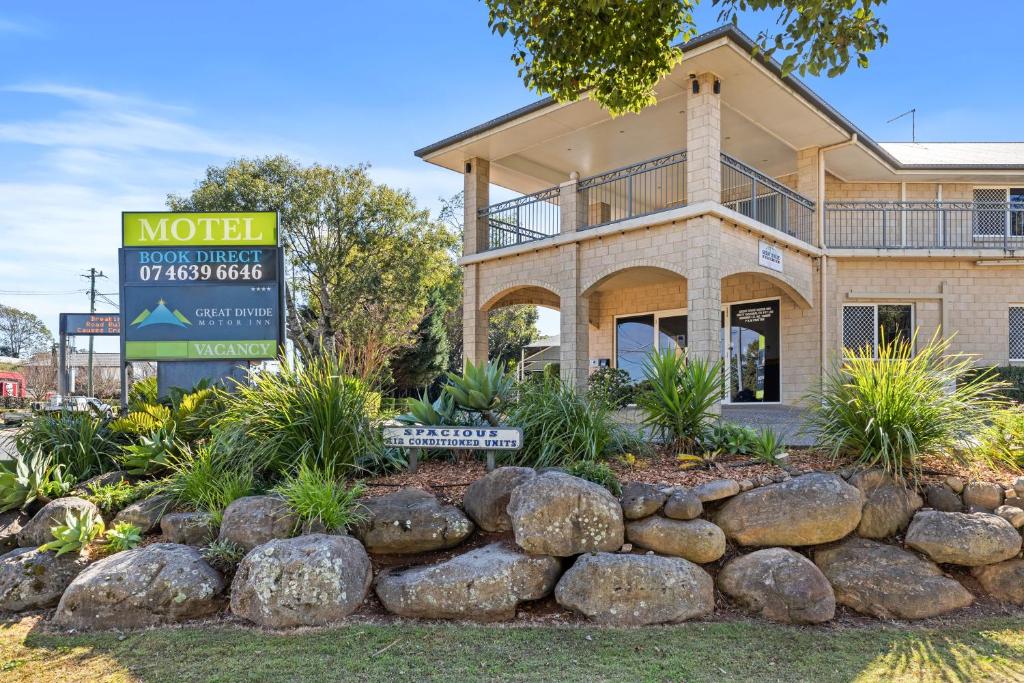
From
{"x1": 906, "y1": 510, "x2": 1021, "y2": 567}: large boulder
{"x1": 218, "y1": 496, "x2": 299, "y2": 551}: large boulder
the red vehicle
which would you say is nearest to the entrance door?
{"x1": 906, "y1": 510, "x2": 1021, "y2": 567}: large boulder

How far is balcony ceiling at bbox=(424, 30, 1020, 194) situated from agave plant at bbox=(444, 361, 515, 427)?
6.91 meters

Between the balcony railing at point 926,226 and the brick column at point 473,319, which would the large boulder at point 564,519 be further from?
the balcony railing at point 926,226

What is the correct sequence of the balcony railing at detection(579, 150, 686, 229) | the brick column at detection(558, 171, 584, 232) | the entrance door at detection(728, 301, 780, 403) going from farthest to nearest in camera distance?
the balcony railing at detection(579, 150, 686, 229) → the entrance door at detection(728, 301, 780, 403) → the brick column at detection(558, 171, 584, 232)

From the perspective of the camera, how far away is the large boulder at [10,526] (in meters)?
6.04

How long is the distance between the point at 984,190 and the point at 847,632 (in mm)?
16653

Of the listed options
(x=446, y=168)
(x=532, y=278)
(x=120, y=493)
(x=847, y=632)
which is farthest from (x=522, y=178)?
(x=847, y=632)

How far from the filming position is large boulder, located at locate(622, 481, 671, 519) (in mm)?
5242

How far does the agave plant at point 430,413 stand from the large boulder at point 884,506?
12.4 ft

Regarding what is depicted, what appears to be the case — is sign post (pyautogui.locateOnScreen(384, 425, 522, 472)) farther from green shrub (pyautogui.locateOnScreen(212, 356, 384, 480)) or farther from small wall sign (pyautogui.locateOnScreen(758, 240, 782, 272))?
small wall sign (pyautogui.locateOnScreen(758, 240, 782, 272))

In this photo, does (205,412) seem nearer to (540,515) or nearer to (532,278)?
(540,515)

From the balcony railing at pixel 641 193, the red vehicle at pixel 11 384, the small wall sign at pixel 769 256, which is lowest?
the red vehicle at pixel 11 384

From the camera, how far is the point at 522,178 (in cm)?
1723

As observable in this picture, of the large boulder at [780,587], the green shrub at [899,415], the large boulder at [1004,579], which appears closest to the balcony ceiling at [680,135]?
the green shrub at [899,415]

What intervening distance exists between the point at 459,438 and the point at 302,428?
1.46 metres
